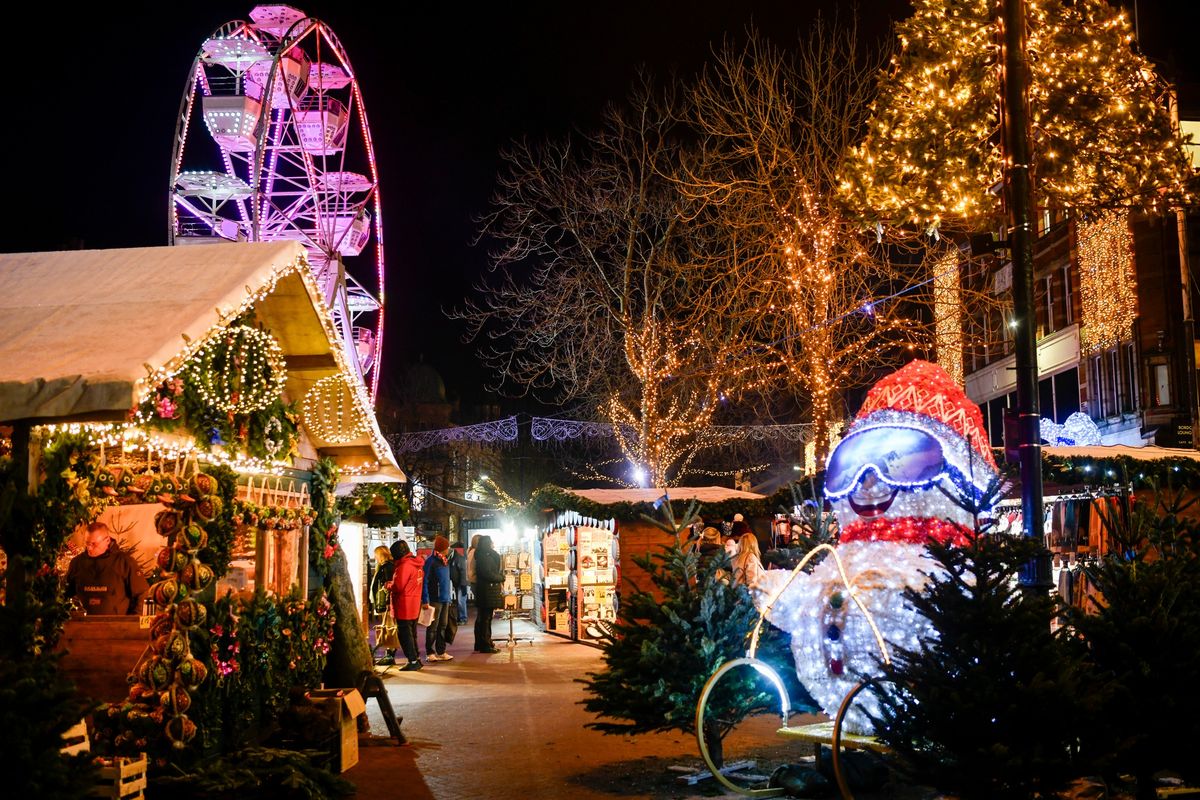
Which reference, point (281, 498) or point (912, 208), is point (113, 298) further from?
point (912, 208)

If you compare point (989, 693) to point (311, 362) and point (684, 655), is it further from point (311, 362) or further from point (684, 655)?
point (311, 362)

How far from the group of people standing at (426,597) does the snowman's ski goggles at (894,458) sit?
8.61 meters

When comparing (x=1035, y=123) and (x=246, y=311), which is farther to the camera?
(x=1035, y=123)

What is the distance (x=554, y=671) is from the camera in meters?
15.7

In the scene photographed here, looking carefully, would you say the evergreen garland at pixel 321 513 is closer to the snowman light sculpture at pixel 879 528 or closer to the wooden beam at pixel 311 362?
the wooden beam at pixel 311 362

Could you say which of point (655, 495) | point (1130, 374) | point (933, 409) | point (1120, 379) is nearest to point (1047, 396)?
point (1120, 379)

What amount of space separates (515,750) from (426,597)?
8.35m

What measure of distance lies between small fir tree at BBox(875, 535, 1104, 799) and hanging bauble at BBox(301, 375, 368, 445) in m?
5.66

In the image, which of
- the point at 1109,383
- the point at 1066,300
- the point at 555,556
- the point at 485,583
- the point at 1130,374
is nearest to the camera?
the point at 485,583

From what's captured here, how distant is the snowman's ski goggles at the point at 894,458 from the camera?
824cm

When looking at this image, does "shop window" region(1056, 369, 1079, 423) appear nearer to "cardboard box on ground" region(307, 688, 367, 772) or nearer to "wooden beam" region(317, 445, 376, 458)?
"wooden beam" region(317, 445, 376, 458)

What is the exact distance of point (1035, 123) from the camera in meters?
9.48

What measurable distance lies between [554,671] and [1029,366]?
9826mm

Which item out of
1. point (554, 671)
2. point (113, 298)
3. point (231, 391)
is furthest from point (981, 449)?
point (554, 671)
